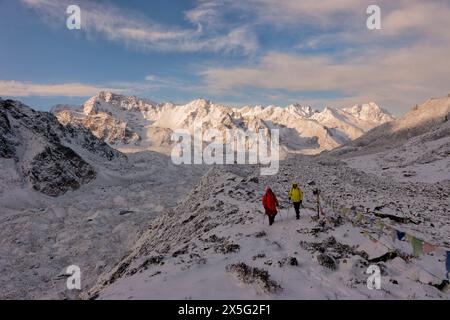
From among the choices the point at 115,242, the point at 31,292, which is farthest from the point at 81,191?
the point at 31,292

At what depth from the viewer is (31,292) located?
24.5 metres

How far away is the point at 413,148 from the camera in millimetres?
84188

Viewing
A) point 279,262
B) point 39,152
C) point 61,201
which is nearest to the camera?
point 279,262

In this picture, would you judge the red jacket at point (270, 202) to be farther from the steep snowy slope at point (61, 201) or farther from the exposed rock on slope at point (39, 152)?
the exposed rock on slope at point (39, 152)

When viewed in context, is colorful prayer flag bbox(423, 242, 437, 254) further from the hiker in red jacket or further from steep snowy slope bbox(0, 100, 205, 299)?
steep snowy slope bbox(0, 100, 205, 299)

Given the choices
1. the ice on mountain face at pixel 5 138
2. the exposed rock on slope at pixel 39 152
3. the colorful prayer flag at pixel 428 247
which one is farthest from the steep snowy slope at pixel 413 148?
the ice on mountain face at pixel 5 138

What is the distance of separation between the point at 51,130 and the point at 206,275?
101m

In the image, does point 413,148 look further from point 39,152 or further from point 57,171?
point 39,152

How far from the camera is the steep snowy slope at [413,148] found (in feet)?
197

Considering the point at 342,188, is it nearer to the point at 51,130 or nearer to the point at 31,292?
the point at 31,292

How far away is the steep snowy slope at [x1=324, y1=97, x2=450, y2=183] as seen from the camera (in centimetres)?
6000

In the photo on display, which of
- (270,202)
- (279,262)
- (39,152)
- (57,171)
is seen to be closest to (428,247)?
(279,262)

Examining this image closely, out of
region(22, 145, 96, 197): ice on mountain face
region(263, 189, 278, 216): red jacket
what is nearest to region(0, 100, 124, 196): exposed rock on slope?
region(22, 145, 96, 197): ice on mountain face

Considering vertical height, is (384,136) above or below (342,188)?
above
